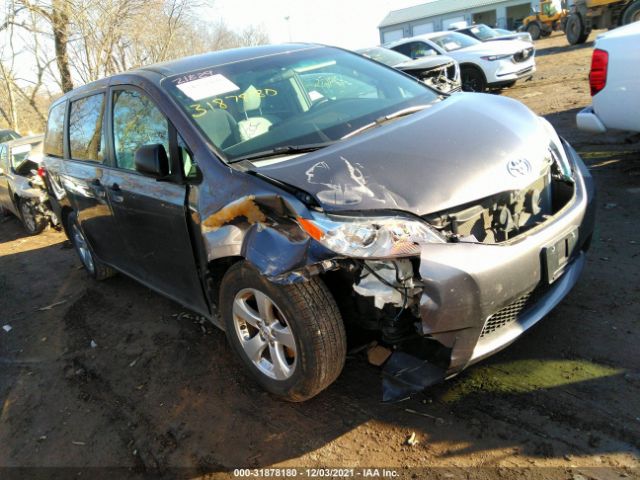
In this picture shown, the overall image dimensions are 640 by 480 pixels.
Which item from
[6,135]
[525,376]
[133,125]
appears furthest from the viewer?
[6,135]

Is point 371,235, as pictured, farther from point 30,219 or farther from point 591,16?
point 591,16

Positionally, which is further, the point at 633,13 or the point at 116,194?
the point at 633,13

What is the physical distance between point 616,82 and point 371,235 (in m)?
3.53

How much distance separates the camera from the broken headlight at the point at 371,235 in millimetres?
2162

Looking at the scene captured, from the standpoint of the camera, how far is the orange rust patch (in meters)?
2.50

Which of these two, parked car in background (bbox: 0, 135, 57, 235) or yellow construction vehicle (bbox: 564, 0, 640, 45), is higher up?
yellow construction vehicle (bbox: 564, 0, 640, 45)

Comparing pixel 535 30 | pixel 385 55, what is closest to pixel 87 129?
pixel 385 55

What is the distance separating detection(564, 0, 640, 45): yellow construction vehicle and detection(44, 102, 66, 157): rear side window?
1625 centimetres

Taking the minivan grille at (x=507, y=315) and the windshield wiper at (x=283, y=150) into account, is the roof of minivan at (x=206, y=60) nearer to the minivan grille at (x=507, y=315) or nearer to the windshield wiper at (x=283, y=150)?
the windshield wiper at (x=283, y=150)

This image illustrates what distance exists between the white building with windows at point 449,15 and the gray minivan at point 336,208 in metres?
49.7

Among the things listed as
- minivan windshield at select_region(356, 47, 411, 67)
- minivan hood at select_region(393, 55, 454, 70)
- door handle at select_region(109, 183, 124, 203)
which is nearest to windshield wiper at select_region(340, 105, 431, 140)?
door handle at select_region(109, 183, 124, 203)

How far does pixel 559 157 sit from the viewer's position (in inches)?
117

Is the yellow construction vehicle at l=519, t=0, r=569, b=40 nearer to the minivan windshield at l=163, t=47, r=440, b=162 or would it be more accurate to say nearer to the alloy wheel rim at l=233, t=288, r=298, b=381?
the minivan windshield at l=163, t=47, r=440, b=162

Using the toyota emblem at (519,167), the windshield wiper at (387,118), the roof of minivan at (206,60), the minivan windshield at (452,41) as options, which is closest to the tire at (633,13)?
the minivan windshield at (452,41)
